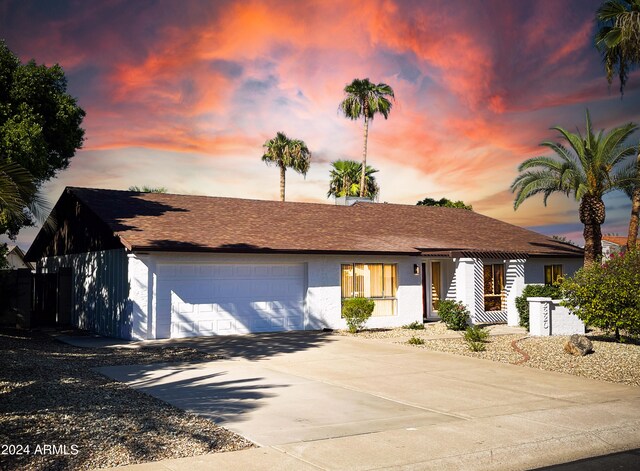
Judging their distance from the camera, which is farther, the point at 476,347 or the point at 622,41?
the point at 622,41

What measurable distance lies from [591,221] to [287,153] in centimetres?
2919

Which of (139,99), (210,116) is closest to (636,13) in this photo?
(210,116)

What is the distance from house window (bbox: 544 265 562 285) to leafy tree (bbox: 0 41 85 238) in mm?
20965

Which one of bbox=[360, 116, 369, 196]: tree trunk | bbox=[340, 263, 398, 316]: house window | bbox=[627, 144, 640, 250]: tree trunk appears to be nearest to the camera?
bbox=[340, 263, 398, 316]: house window

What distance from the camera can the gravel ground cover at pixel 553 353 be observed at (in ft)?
43.6

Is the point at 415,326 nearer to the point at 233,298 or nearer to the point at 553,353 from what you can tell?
the point at 233,298

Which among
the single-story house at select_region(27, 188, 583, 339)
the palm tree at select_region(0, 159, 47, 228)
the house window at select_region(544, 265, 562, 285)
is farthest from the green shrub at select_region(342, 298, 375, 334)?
the house window at select_region(544, 265, 562, 285)

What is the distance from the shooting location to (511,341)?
18.5 metres

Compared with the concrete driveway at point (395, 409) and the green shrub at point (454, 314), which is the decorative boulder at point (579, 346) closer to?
the concrete driveway at point (395, 409)

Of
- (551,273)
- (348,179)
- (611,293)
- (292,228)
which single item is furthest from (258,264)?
(348,179)

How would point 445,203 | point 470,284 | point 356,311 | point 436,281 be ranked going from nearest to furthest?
point 356,311, point 470,284, point 436,281, point 445,203

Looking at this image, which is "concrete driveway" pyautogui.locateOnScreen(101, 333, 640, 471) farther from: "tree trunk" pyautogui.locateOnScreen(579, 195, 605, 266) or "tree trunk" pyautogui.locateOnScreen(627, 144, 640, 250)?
"tree trunk" pyautogui.locateOnScreen(627, 144, 640, 250)

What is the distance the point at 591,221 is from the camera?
2611 centimetres

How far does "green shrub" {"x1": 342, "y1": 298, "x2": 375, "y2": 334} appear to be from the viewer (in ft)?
69.7
